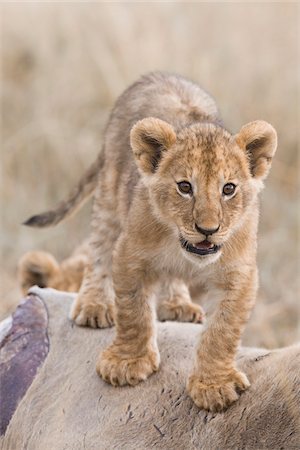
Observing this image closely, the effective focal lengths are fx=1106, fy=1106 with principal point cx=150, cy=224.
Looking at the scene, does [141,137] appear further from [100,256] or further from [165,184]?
[100,256]

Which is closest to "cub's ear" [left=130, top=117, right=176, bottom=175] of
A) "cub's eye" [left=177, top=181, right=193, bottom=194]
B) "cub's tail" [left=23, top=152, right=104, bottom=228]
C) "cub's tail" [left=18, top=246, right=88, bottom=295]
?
"cub's eye" [left=177, top=181, right=193, bottom=194]

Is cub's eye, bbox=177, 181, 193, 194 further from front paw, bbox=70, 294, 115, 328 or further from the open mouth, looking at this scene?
front paw, bbox=70, 294, 115, 328

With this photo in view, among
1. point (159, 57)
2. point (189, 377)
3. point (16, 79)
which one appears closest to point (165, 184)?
point (189, 377)

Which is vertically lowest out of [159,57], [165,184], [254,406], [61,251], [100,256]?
[61,251]

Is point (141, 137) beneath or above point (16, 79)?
above

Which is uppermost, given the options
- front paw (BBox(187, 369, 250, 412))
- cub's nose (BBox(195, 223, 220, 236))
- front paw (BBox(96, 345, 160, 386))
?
cub's nose (BBox(195, 223, 220, 236))

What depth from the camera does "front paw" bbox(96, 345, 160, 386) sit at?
168 inches

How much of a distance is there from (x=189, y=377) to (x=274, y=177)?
5.81 metres

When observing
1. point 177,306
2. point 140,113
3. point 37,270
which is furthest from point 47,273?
point 140,113

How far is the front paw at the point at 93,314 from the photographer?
4.88 meters

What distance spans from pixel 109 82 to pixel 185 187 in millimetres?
6648

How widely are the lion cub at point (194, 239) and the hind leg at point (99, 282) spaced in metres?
0.48

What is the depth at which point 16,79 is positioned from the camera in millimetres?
11133

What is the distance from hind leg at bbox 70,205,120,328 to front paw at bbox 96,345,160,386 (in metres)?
0.53
